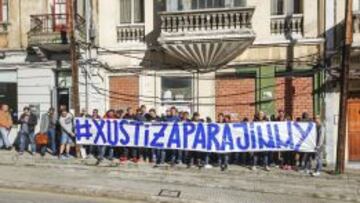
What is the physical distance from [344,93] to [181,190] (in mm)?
5253

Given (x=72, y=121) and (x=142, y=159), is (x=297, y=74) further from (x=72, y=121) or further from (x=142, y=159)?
(x=72, y=121)

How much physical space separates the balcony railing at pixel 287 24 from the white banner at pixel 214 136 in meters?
3.59

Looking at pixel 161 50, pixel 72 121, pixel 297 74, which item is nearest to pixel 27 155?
pixel 72 121

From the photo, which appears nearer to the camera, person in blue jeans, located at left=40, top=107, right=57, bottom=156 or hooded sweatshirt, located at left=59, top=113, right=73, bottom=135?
hooded sweatshirt, located at left=59, top=113, right=73, bottom=135

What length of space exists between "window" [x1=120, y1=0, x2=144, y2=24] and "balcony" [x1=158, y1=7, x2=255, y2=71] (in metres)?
1.46

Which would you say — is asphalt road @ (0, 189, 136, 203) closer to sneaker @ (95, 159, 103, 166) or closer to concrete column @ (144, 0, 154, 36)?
sneaker @ (95, 159, 103, 166)

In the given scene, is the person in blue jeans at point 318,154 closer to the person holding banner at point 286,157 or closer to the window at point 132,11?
the person holding banner at point 286,157

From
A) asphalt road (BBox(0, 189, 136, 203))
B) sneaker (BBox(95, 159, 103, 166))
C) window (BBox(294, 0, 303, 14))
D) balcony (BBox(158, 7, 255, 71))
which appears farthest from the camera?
window (BBox(294, 0, 303, 14))

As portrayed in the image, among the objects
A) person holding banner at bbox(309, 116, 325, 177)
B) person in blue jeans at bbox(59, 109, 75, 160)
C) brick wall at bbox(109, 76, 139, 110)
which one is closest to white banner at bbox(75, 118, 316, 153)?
person holding banner at bbox(309, 116, 325, 177)

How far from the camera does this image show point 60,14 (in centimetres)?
2028

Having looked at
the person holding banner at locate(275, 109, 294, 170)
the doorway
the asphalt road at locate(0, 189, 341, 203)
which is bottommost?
the asphalt road at locate(0, 189, 341, 203)

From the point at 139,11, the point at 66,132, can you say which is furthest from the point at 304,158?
the point at 139,11

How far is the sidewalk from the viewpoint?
13766mm

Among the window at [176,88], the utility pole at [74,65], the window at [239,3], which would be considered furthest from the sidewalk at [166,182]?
the window at [239,3]
